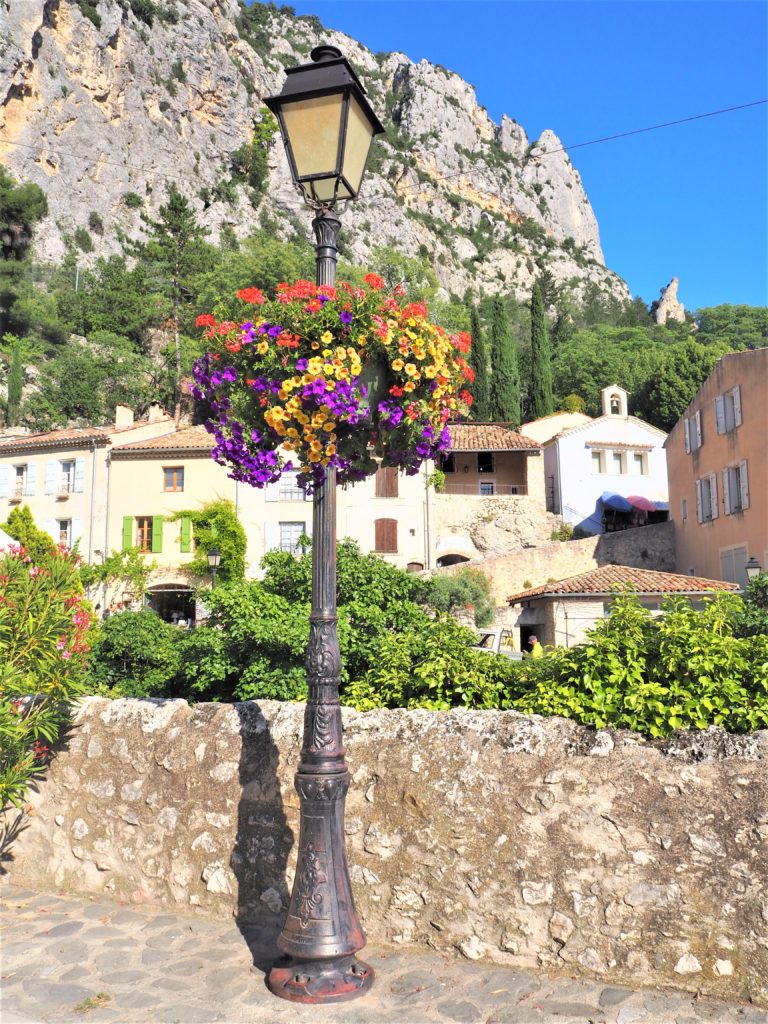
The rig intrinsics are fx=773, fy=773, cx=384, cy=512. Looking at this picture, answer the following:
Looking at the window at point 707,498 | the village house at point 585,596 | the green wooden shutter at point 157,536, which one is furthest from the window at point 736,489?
the green wooden shutter at point 157,536

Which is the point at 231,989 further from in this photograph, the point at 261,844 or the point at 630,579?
the point at 630,579

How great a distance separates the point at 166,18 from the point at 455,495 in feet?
251

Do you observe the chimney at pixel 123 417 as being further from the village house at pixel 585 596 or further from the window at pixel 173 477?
the village house at pixel 585 596

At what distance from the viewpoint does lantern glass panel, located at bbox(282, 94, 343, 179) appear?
184 inches

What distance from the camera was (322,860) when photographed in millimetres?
4262

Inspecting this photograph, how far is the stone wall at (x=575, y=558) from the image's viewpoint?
35.1 m

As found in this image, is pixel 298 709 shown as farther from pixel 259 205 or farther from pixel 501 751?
pixel 259 205

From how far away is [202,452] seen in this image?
119ft

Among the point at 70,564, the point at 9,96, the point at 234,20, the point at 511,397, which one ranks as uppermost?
the point at 234,20

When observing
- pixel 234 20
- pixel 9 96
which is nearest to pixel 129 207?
pixel 9 96

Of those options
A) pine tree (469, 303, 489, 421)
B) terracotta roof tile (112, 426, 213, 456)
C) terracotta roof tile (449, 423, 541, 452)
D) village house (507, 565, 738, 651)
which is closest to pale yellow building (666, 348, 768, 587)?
village house (507, 565, 738, 651)

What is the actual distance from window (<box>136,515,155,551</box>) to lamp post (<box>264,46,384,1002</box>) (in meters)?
33.4

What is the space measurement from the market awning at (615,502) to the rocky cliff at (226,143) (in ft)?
163

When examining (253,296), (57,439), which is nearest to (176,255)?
(57,439)
